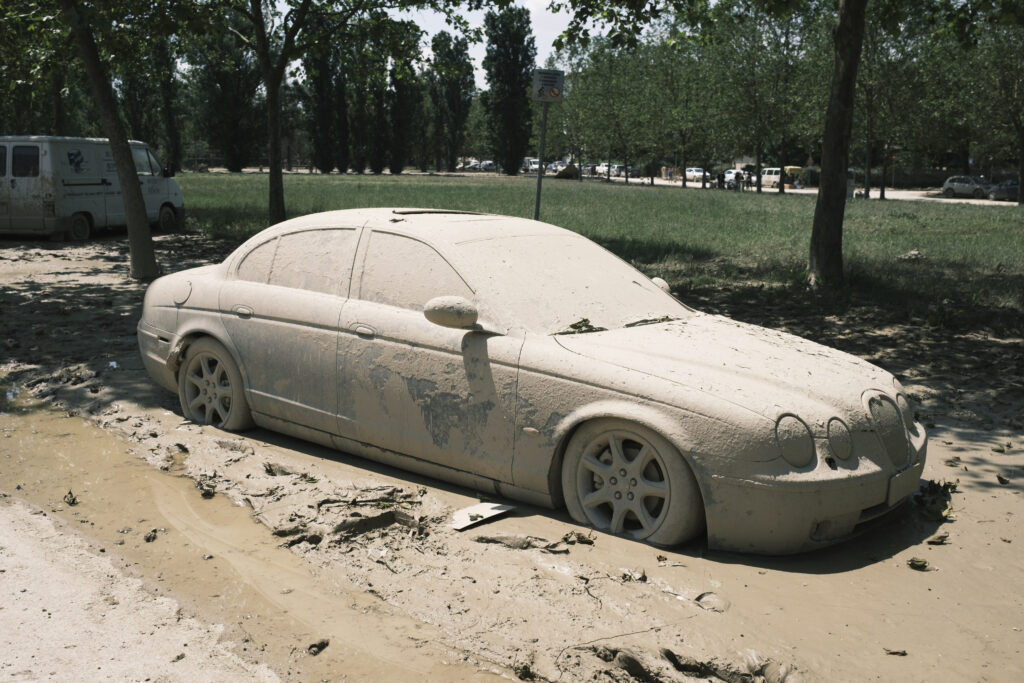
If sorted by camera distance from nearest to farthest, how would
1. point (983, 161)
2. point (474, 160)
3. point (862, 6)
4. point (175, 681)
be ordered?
point (175, 681) → point (862, 6) → point (983, 161) → point (474, 160)

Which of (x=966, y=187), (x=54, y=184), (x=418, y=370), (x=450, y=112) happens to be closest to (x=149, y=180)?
(x=54, y=184)

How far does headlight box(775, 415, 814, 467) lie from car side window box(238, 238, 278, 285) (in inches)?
133

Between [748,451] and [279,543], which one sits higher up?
[748,451]

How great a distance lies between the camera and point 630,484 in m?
4.36

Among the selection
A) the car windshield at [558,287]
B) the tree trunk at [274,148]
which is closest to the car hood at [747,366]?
the car windshield at [558,287]

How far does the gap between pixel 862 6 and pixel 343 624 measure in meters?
10.6

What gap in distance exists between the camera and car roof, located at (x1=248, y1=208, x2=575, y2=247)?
5.38 m

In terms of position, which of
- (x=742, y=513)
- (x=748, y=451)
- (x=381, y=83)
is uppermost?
(x=381, y=83)

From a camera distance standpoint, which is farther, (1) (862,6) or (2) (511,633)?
(1) (862,6)

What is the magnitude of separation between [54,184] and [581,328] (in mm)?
16108

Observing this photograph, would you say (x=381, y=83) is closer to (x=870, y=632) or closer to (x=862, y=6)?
(x=862, y=6)

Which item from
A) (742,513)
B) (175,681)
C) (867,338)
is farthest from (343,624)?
(867,338)

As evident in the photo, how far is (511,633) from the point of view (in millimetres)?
3609

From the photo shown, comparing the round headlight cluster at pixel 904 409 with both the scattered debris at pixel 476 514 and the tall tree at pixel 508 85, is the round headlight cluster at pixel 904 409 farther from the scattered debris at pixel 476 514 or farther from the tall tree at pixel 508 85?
the tall tree at pixel 508 85
